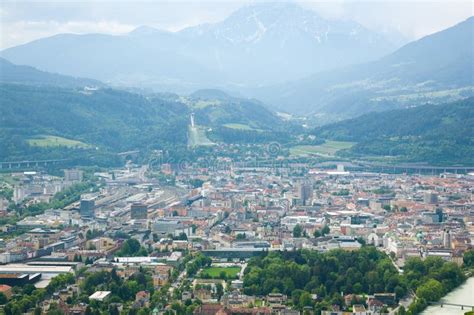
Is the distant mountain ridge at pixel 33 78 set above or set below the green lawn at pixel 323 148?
above

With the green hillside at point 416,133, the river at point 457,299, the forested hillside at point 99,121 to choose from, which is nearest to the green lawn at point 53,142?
the forested hillside at point 99,121

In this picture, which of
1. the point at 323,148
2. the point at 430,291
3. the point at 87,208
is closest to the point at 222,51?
the point at 323,148

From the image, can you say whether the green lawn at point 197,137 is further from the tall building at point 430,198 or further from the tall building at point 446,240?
the tall building at point 446,240

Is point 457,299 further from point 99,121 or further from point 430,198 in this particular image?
point 99,121

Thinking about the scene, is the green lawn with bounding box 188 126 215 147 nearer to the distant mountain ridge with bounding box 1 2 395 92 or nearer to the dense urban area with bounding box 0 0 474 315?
the dense urban area with bounding box 0 0 474 315

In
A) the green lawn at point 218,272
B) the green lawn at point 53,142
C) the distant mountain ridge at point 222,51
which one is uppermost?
the distant mountain ridge at point 222,51

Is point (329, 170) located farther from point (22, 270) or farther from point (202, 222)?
point (22, 270)

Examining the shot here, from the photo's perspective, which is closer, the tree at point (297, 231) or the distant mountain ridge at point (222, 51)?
the tree at point (297, 231)
